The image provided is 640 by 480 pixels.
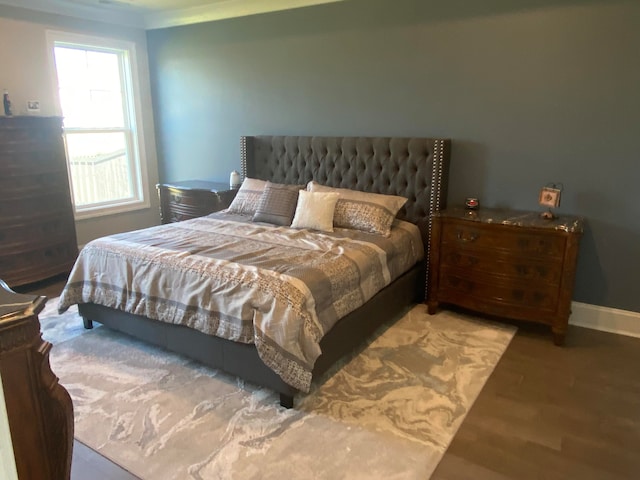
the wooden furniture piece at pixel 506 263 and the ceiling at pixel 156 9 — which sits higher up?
the ceiling at pixel 156 9

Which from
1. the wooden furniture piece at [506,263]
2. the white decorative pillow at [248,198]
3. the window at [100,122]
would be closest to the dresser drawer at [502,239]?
the wooden furniture piece at [506,263]

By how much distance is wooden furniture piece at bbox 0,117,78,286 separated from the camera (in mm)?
3965

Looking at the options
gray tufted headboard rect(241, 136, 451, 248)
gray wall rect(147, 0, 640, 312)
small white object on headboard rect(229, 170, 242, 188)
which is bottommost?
small white object on headboard rect(229, 170, 242, 188)

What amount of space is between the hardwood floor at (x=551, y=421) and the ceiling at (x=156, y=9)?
3.38m

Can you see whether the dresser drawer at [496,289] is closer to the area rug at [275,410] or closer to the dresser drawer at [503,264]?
the dresser drawer at [503,264]

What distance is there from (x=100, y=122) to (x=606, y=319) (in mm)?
5241

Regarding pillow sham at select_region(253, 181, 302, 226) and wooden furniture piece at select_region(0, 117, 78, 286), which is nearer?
pillow sham at select_region(253, 181, 302, 226)

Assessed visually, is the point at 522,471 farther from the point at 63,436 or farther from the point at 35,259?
the point at 35,259

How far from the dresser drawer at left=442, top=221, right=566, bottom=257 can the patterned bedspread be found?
0.38 metres

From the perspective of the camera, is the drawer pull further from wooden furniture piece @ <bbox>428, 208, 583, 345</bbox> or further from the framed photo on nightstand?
the framed photo on nightstand

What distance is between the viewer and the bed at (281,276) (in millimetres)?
2475

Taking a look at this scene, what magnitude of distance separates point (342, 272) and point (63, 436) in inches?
71.8

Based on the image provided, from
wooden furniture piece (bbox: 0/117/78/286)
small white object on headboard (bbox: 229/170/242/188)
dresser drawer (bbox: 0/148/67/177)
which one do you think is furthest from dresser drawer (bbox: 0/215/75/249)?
small white object on headboard (bbox: 229/170/242/188)

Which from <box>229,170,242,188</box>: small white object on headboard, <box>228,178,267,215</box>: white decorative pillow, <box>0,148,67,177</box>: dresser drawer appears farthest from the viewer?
<box>229,170,242,188</box>: small white object on headboard
